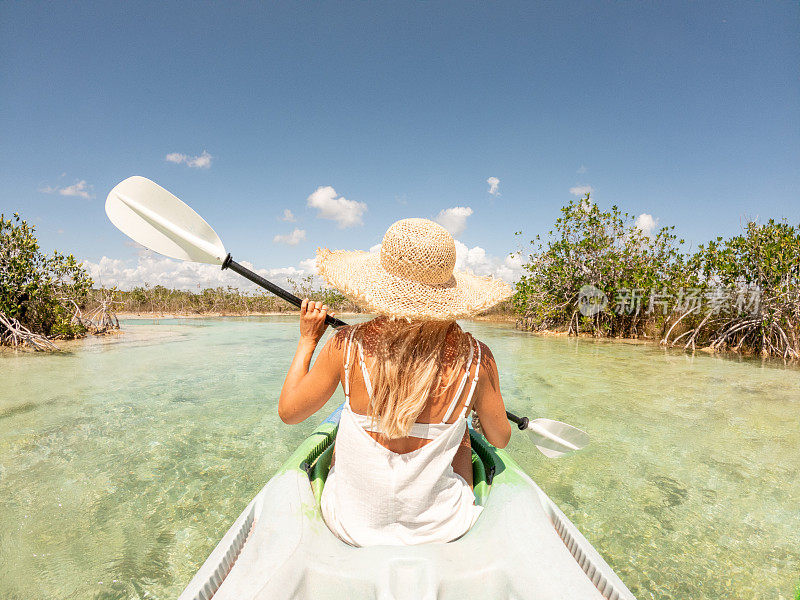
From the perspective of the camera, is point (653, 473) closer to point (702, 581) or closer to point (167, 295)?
point (702, 581)

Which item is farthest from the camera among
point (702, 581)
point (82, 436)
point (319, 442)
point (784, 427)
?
point (784, 427)

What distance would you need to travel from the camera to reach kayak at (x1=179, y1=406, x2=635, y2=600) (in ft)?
3.49

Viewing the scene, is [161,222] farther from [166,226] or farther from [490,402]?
[490,402]

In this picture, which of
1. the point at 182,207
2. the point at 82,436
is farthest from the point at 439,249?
the point at 82,436

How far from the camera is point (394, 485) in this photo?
121 centimetres

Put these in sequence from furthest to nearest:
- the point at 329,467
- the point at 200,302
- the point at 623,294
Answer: the point at 200,302
the point at 623,294
the point at 329,467

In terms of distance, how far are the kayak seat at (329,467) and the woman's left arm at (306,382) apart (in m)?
0.41

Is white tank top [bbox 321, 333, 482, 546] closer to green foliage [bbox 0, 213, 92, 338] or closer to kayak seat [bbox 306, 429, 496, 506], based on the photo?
kayak seat [bbox 306, 429, 496, 506]

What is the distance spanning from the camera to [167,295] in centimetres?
2642

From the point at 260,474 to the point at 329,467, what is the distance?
136 centimetres

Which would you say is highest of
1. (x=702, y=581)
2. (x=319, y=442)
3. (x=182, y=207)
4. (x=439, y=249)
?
(x=182, y=207)

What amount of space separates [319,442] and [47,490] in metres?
2.16

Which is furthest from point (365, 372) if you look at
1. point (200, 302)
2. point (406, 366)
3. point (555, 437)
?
point (200, 302)

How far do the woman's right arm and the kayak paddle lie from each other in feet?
3.18
